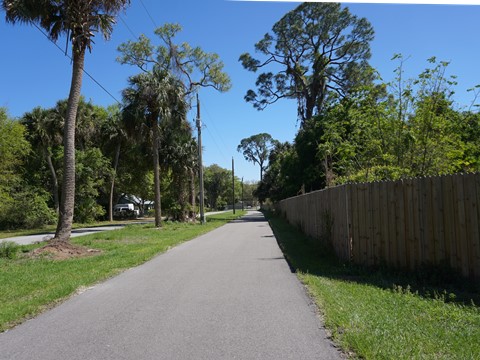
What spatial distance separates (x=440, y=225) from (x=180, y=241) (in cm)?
1365

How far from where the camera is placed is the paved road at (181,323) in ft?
16.1

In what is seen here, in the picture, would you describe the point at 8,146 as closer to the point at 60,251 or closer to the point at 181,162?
the point at 181,162

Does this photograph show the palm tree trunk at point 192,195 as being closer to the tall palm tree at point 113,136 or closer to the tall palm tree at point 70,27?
the tall palm tree at point 113,136

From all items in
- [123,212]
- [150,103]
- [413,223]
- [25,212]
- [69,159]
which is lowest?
[123,212]

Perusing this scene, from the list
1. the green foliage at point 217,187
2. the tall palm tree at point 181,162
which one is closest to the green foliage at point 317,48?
the tall palm tree at point 181,162

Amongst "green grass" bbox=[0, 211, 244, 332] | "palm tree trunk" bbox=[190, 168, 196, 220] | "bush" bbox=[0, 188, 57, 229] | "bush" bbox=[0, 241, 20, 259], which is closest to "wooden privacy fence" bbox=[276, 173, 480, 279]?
"green grass" bbox=[0, 211, 244, 332]

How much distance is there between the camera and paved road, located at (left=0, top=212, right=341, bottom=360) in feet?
16.1

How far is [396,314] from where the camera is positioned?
585 cm

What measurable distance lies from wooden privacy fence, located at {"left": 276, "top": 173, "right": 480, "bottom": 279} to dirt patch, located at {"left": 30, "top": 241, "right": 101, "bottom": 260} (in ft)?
28.7

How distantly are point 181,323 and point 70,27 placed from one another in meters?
13.9

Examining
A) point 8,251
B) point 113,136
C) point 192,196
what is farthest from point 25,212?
point 8,251

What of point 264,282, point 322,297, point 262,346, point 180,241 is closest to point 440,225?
point 322,297

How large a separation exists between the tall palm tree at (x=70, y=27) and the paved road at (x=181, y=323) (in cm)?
720

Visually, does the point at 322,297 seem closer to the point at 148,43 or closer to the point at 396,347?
the point at 396,347
